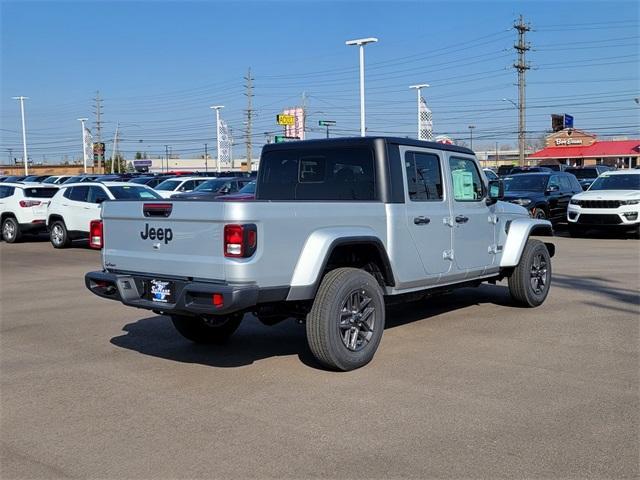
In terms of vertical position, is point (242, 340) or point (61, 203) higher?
point (61, 203)

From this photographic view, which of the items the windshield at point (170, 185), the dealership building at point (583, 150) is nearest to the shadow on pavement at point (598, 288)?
the windshield at point (170, 185)

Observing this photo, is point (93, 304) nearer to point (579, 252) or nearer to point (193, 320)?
point (193, 320)

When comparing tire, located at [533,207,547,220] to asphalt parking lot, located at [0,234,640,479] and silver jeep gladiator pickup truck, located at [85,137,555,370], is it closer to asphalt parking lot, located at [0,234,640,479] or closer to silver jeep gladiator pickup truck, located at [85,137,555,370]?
asphalt parking lot, located at [0,234,640,479]

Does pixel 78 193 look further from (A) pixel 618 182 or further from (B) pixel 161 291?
(A) pixel 618 182

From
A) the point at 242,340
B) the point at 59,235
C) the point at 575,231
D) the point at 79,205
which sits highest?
the point at 79,205

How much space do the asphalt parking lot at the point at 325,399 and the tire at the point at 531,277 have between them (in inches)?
Result: 7.2

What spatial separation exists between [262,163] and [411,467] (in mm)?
4453

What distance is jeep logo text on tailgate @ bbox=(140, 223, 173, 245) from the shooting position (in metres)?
5.70

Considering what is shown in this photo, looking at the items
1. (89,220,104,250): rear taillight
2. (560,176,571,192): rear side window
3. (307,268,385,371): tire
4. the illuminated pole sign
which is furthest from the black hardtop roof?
the illuminated pole sign

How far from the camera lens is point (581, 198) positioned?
61.2 ft

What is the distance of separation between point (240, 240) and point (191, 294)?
23.8 inches

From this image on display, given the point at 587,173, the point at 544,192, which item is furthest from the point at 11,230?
the point at 587,173

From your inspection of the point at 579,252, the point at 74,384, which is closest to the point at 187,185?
the point at 579,252

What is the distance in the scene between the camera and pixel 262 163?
7.79 meters
